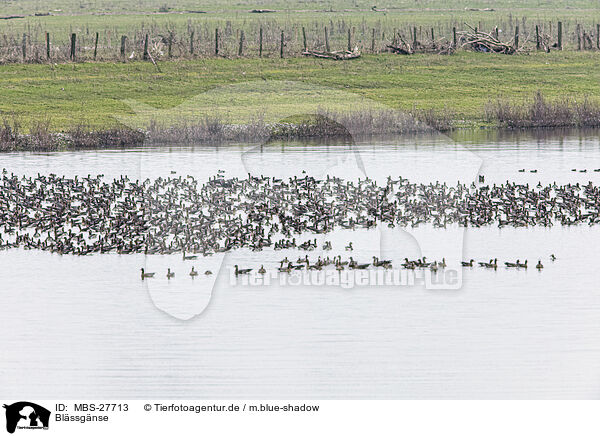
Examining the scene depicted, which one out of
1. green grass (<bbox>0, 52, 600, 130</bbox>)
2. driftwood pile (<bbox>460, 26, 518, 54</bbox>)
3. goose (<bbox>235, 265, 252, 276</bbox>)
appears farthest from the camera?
driftwood pile (<bbox>460, 26, 518, 54</bbox>)

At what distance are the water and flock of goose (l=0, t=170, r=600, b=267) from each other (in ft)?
2.25

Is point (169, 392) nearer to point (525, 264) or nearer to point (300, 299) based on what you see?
point (300, 299)

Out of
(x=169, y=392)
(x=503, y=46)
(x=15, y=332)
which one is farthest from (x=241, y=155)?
(x=503, y=46)

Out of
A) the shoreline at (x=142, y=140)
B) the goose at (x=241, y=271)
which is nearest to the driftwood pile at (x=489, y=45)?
the shoreline at (x=142, y=140)

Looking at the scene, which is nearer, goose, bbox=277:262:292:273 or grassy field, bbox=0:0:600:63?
goose, bbox=277:262:292:273

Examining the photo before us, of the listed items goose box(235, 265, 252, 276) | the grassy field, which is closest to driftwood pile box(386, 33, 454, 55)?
the grassy field

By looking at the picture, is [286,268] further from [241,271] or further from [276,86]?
[276,86]

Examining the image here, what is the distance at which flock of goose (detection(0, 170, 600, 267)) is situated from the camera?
27.8 metres

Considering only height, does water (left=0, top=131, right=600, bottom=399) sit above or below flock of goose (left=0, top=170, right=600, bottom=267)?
below

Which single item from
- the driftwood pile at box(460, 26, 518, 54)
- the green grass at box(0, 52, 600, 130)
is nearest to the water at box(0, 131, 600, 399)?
the green grass at box(0, 52, 600, 130)

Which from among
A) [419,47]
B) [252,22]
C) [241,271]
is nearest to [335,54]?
[419,47]

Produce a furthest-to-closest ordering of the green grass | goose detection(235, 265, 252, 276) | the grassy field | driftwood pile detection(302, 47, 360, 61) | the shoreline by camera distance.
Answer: the grassy field → driftwood pile detection(302, 47, 360, 61) → the green grass → the shoreline → goose detection(235, 265, 252, 276)
